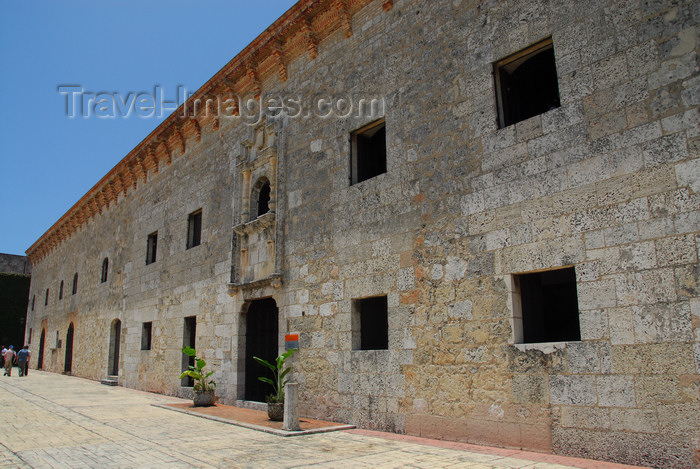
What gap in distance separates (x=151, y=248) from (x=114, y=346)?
14.8ft

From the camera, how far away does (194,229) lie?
1300 centimetres

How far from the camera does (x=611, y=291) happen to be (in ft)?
16.1

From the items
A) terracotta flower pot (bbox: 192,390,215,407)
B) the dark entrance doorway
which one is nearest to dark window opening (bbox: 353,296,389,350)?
the dark entrance doorway

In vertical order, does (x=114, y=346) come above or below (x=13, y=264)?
below

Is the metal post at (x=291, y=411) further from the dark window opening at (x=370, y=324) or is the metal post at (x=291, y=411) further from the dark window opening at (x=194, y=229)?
the dark window opening at (x=194, y=229)

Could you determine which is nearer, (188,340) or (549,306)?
(549,306)

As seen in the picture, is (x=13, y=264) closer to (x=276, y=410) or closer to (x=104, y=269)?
(x=104, y=269)

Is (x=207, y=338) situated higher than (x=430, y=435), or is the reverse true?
(x=207, y=338)

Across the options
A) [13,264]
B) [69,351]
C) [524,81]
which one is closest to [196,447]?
[524,81]

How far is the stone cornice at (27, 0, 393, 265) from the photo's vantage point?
8.93 meters

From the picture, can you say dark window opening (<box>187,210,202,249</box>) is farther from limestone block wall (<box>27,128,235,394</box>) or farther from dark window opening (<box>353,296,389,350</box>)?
dark window opening (<box>353,296,389,350</box>)

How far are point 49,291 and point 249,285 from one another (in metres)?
21.6

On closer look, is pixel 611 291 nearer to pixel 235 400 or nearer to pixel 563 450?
pixel 563 450

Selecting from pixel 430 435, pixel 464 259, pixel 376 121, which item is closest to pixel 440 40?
pixel 376 121
